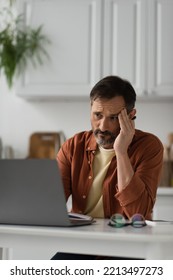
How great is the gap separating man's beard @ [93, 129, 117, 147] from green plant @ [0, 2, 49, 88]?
1.86 meters

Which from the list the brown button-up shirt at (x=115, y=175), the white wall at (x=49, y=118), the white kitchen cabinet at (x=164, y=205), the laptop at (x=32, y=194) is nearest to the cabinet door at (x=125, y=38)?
the white wall at (x=49, y=118)

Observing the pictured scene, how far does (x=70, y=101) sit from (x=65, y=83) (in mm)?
348

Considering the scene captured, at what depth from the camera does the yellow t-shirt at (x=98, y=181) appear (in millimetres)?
2041

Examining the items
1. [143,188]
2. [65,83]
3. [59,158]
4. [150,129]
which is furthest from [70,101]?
[143,188]

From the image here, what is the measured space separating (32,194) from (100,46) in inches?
96.5

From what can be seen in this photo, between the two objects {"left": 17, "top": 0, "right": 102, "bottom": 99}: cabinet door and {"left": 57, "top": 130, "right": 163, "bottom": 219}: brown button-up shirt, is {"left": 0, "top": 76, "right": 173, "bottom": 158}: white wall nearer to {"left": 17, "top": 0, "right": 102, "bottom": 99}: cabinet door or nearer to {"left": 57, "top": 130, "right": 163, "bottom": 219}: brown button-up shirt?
{"left": 17, "top": 0, "right": 102, "bottom": 99}: cabinet door

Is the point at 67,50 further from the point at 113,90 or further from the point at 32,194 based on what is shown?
the point at 32,194

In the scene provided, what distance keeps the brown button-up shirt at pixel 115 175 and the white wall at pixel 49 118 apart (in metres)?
1.85

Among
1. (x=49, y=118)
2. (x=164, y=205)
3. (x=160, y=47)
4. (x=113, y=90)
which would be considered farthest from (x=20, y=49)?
(x=113, y=90)

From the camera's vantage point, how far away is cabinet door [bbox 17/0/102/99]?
12.4 feet

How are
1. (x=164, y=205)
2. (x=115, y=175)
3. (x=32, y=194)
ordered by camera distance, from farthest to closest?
(x=164, y=205)
(x=115, y=175)
(x=32, y=194)

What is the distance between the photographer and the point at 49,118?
4156mm

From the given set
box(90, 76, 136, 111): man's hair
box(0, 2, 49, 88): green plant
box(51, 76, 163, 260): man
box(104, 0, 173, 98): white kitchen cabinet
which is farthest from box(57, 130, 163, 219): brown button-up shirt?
box(0, 2, 49, 88): green plant

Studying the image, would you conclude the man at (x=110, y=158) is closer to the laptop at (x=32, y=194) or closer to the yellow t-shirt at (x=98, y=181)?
the yellow t-shirt at (x=98, y=181)
